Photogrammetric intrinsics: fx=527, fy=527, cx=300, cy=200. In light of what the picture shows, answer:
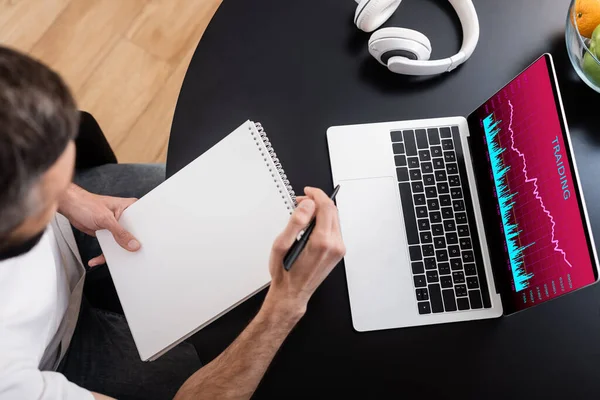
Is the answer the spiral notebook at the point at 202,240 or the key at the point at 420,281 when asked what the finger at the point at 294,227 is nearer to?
the spiral notebook at the point at 202,240

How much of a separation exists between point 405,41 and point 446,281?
1.32ft

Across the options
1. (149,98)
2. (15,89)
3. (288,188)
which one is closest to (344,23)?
(288,188)

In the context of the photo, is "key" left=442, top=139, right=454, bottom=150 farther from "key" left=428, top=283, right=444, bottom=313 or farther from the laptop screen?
"key" left=428, top=283, right=444, bottom=313

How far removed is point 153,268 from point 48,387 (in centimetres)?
22

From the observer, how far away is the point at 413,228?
88 centimetres

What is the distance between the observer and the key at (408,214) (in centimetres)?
88

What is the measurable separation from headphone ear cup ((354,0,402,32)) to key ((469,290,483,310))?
490mm

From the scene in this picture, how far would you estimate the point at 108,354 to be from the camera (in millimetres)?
994

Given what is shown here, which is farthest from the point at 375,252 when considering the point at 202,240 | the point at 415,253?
the point at 202,240

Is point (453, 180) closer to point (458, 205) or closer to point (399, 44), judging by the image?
point (458, 205)

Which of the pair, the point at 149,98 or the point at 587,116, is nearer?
the point at 587,116

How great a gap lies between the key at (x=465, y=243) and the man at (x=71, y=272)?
0.25 m

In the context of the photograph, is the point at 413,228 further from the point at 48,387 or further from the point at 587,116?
the point at 48,387

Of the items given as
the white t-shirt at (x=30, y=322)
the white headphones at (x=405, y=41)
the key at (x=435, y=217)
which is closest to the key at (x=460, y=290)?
the key at (x=435, y=217)
